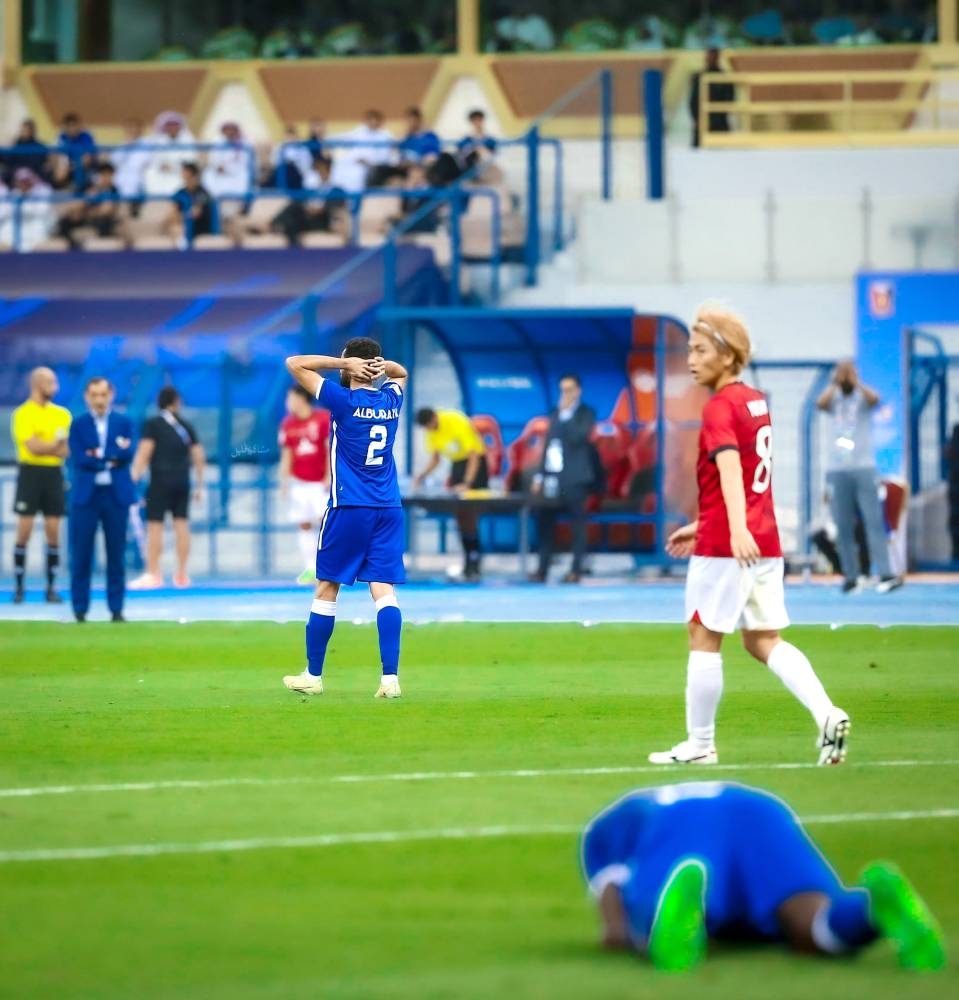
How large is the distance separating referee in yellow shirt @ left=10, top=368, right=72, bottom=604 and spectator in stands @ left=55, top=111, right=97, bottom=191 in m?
11.5

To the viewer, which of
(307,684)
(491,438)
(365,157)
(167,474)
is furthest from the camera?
(365,157)

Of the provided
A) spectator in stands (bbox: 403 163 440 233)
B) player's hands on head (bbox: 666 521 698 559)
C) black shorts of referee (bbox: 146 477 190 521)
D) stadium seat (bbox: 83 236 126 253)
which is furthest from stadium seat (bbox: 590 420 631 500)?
player's hands on head (bbox: 666 521 698 559)

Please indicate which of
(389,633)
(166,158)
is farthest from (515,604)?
(166,158)

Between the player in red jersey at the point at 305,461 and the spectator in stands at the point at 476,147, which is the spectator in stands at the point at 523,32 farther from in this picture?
the player in red jersey at the point at 305,461

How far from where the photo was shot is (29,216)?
1358 inches

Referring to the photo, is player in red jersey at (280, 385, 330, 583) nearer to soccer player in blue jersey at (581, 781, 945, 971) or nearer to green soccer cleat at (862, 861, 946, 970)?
soccer player in blue jersey at (581, 781, 945, 971)

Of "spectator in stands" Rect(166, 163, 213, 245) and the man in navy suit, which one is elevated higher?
"spectator in stands" Rect(166, 163, 213, 245)

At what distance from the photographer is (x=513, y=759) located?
32.1 ft

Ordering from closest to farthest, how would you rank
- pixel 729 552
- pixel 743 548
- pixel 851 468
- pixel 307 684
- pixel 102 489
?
pixel 743 548 < pixel 729 552 < pixel 307 684 < pixel 102 489 < pixel 851 468

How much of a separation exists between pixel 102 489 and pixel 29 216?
54.0 ft

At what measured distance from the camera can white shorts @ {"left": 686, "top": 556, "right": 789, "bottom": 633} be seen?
364 inches

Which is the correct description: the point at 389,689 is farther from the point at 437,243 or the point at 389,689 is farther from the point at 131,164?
the point at 131,164

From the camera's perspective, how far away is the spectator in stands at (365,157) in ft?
108

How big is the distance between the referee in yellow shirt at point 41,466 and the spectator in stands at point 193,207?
10125 millimetres
